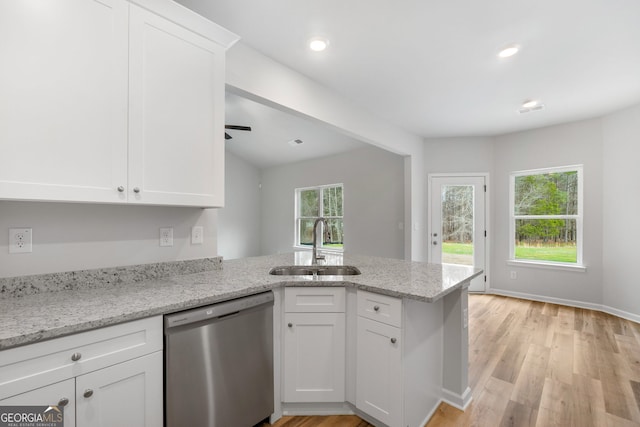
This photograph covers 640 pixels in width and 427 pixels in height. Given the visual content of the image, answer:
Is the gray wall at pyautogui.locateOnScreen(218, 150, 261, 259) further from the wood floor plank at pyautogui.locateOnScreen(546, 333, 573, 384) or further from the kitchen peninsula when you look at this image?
the wood floor plank at pyautogui.locateOnScreen(546, 333, 573, 384)

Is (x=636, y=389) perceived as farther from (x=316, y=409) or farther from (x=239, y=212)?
(x=239, y=212)

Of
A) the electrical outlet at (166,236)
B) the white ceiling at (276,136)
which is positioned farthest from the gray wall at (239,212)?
the electrical outlet at (166,236)

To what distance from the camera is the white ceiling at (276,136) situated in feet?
15.4

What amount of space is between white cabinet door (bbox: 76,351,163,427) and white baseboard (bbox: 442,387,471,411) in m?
1.75

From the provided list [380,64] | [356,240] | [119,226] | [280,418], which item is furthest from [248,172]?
[280,418]

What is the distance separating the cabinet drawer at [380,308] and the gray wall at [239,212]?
5.40m

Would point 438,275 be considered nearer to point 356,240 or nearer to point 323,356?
point 323,356

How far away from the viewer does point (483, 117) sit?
389cm

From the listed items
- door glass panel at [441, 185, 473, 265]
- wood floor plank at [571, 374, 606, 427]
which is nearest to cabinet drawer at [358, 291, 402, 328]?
wood floor plank at [571, 374, 606, 427]

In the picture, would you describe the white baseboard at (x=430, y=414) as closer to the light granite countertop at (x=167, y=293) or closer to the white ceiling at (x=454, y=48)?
the light granite countertop at (x=167, y=293)

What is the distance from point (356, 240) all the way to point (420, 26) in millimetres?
3763

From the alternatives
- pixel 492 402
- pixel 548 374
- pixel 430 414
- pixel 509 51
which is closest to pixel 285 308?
pixel 430 414

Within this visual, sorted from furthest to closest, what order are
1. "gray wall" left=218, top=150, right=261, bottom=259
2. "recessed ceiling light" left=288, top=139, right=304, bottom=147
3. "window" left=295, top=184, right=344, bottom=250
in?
"gray wall" left=218, top=150, right=261, bottom=259 < "window" left=295, top=184, right=344, bottom=250 < "recessed ceiling light" left=288, top=139, right=304, bottom=147

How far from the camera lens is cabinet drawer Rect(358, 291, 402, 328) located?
1536mm
